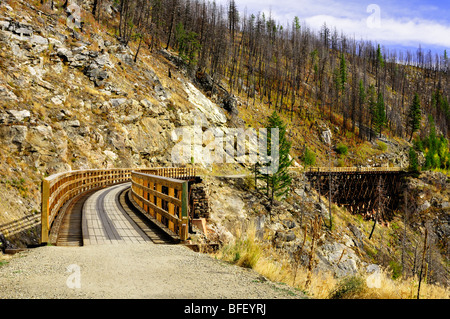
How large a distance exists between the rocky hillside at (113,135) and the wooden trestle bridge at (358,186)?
11.9 ft

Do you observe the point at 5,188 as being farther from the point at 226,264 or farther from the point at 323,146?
the point at 323,146

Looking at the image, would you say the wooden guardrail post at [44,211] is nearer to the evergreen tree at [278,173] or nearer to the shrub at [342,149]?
the evergreen tree at [278,173]

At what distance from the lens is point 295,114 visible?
81.2 meters

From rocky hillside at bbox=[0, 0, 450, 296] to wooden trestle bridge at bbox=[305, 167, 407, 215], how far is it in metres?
3.62

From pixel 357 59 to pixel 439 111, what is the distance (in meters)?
43.4

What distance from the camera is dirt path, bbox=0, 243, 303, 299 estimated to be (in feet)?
13.2

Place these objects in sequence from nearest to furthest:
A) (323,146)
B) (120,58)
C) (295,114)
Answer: (120,58)
(323,146)
(295,114)

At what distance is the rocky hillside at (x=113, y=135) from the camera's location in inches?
797

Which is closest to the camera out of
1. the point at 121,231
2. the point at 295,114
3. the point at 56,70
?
the point at 121,231

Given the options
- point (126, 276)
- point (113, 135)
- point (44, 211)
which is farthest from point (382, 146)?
point (126, 276)

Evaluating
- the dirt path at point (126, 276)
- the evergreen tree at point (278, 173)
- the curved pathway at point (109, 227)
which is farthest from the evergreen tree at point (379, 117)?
the dirt path at point (126, 276)

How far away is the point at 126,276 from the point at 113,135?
28.4m

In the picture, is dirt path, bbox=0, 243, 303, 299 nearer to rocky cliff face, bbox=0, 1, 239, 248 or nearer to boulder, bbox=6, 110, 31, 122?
rocky cliff face, bbox=0, 1, 239, 248

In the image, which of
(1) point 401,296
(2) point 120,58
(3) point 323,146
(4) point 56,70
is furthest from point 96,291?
(3) point 323,146
